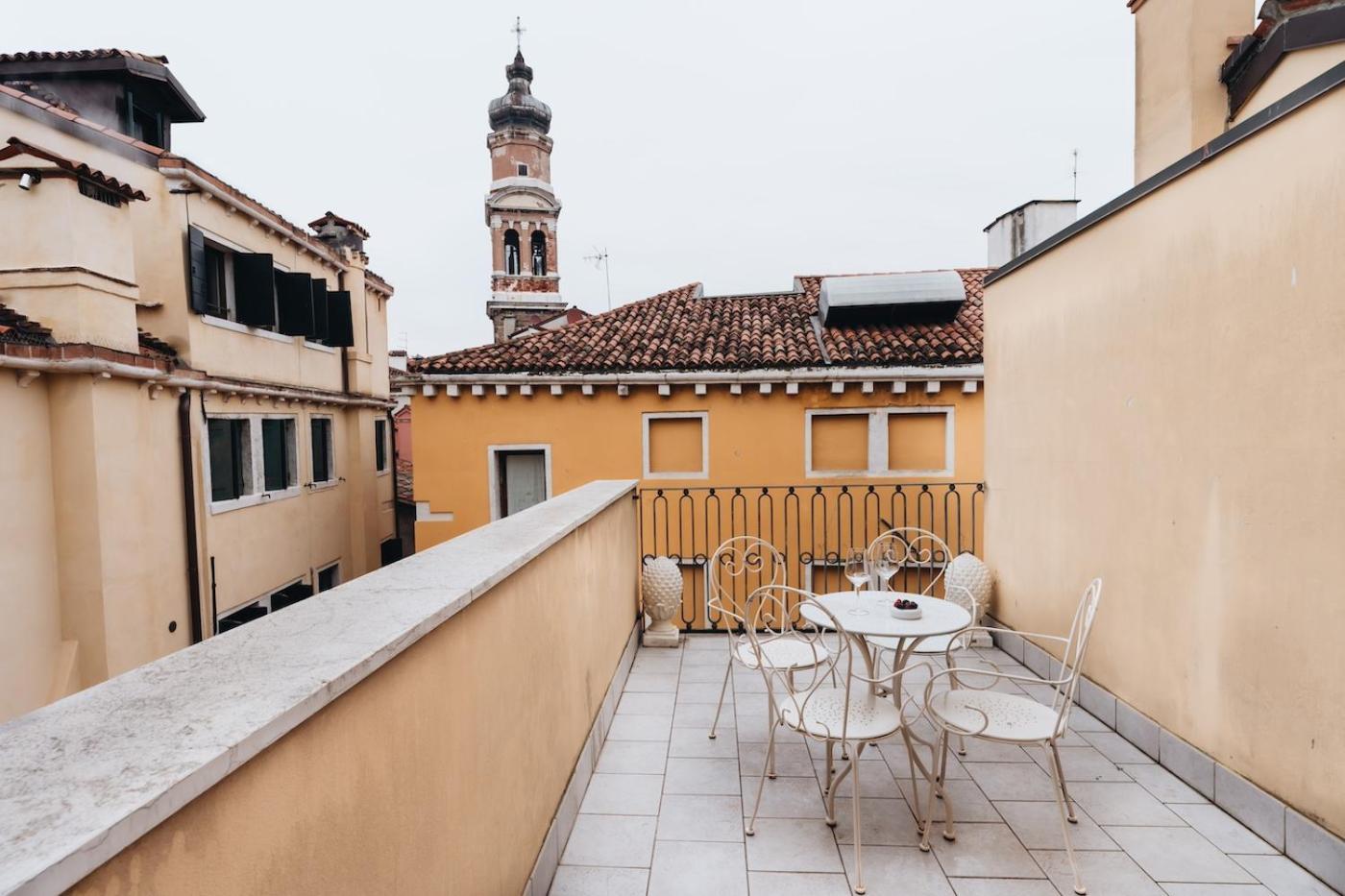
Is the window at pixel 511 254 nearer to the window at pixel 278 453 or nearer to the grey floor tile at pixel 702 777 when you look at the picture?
the window at pixel 278 453

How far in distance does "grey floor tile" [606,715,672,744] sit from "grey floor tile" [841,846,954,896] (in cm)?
131

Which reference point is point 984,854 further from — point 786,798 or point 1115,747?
point 1115,747

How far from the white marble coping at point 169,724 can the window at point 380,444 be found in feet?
52.7

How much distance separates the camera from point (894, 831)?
285 cm

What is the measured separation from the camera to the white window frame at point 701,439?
35.0 ft

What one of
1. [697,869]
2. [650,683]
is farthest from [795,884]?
[650,683]

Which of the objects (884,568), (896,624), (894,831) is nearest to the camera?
(894,831)

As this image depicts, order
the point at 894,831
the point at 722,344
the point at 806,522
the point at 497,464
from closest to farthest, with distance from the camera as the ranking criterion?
the point at 894,831 → the point at 806,522 → the point at 497,464 → the point at 722,344

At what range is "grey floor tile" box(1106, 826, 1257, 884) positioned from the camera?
2.48m

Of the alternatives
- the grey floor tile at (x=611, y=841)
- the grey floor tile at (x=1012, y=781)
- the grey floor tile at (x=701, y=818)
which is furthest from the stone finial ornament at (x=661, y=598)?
the grey floor tile at (x=1012, y=781)

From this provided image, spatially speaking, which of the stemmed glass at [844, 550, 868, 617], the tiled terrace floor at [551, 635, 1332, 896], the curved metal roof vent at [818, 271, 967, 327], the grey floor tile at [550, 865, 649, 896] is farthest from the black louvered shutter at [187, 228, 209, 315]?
the grey floor tile at [550, 865, 649, 896]

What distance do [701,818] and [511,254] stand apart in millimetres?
27319

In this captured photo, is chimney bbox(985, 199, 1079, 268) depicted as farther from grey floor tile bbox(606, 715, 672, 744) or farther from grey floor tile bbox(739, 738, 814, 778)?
grey floor tile bbox(606, 715, 672, 744)

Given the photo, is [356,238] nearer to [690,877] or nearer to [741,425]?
[741,425]
